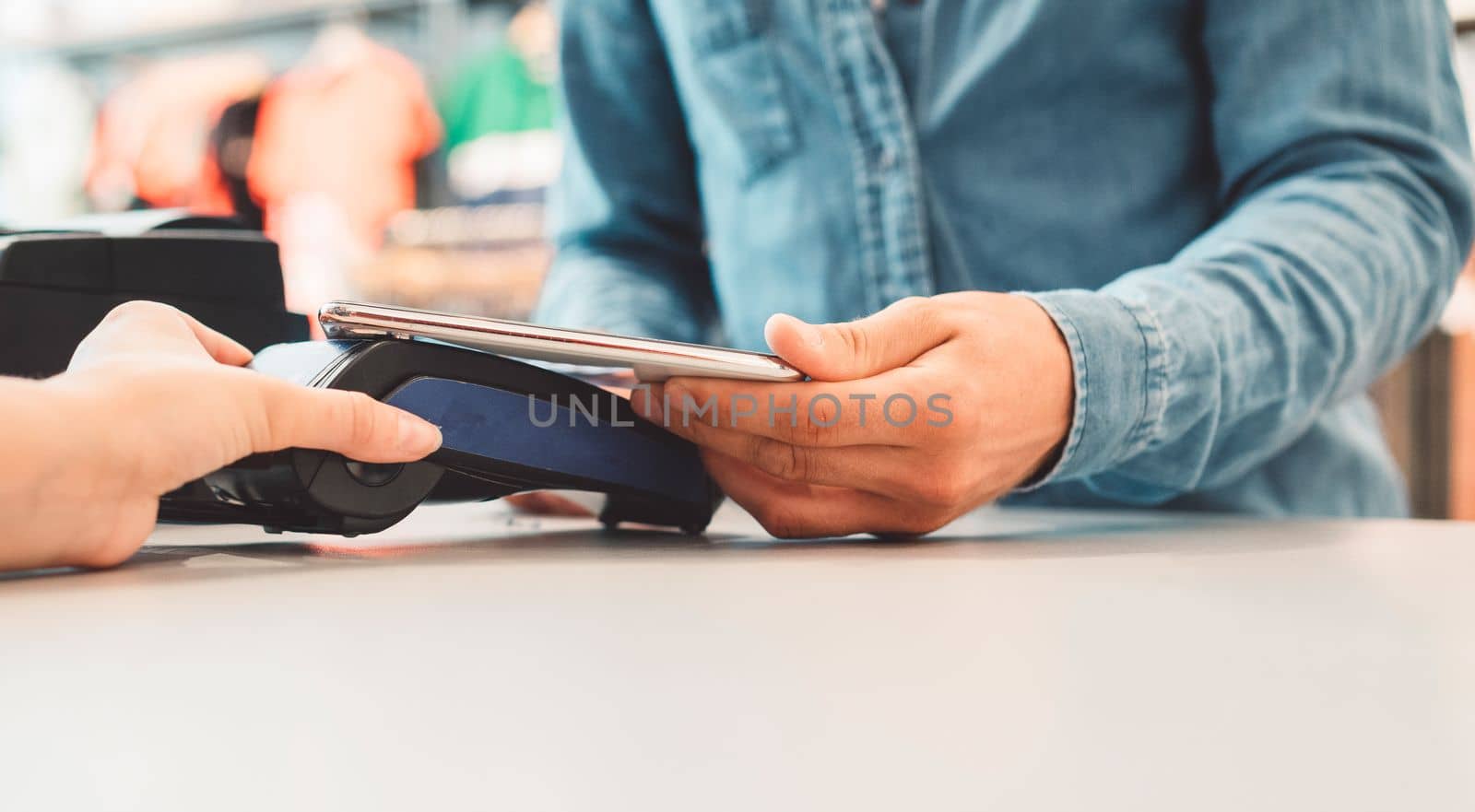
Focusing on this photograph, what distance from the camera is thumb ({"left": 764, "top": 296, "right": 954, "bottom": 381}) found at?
1.31 ft

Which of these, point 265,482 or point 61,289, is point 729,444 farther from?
point 61,289

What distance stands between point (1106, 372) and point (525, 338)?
0.26m

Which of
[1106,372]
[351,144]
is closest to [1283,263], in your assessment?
[1106,372]

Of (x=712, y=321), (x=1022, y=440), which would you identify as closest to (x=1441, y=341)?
(x=712, y=321)

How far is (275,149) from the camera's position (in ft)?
7.43

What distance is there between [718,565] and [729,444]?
2.6 inches

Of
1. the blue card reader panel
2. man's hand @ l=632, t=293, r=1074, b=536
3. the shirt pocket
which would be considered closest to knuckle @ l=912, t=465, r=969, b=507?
man's hand @ l=632, t=293, r=1074, b=536

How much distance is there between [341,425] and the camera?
Answer: 1.19 ft

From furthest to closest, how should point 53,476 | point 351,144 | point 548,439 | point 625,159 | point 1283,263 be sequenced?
point 351,144
point 625,159
point 1283,263
point 548,439
point 53,476

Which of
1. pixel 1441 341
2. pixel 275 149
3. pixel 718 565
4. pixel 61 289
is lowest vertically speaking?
pixel 1441 341

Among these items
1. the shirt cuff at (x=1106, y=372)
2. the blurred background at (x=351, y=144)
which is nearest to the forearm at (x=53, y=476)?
the shirt cuff at (x=1106, y=372)

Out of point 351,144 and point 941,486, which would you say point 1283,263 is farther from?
point 351,144

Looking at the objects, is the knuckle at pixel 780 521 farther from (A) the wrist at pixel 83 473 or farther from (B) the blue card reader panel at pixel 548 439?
(A) the wrist at pixel 83 473

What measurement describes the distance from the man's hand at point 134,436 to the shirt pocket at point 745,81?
49cm
